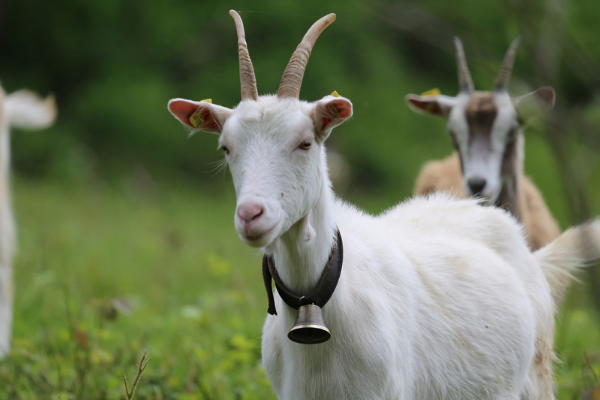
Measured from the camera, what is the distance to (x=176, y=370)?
4391 millimetres

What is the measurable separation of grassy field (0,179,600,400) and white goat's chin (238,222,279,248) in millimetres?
653

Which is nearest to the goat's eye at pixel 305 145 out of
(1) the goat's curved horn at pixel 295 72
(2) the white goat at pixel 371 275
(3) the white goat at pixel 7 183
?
(2) the white goat at pixel 371 275

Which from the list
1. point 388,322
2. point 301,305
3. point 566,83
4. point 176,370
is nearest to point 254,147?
point 301,305

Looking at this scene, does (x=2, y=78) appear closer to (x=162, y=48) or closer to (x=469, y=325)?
(x=162, y=48)

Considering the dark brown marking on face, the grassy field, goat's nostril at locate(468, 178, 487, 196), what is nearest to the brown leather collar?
the grassy field

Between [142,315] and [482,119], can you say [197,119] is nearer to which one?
[482,119]

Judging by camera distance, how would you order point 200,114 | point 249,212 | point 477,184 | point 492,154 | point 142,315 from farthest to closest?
1. point 142,315
2. point 492,154
3. point 477,184
4. point 200,114
5. point 249,212

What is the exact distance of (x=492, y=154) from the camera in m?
5.22

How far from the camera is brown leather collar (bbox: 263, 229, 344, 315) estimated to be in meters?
2.58

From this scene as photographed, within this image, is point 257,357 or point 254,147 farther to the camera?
point 257,357

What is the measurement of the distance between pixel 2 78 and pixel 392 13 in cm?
1624

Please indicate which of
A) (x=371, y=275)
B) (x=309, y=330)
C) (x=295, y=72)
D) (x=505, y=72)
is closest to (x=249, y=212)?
(x=309, y=330)

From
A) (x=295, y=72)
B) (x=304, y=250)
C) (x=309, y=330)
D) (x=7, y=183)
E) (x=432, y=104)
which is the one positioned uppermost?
(x=432, y=104)

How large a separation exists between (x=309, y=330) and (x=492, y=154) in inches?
125
